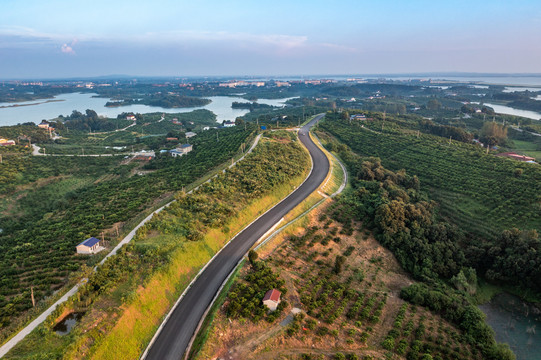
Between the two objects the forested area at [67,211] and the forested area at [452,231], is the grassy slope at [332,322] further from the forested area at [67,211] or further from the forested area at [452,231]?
the forested area at [67,211]

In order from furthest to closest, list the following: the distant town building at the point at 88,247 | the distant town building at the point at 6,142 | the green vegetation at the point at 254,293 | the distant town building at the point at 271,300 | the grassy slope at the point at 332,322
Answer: the distant town building at the point at 6,142 → the distant town building at the point at 88,247 → the distant town building at the point at 271,300 → the green vegetation at the point at 254,293 → the grassy slope at the point at 332,322

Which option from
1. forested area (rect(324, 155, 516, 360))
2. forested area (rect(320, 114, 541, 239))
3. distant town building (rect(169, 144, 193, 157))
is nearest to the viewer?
forested area (rect(324, 155, 516, 360))

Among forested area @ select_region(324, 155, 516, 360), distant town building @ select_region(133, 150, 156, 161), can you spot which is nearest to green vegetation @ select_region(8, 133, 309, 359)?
forested area @ select_region(324, 155, 516, 360)

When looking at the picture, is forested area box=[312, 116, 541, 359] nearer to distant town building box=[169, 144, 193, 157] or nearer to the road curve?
the road curve

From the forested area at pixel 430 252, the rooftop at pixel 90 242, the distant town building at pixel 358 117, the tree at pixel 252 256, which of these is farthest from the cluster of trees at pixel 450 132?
the rooftop at pixel 90 242

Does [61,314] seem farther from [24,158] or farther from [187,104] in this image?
[187,104]

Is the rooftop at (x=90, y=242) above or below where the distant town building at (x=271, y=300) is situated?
above
